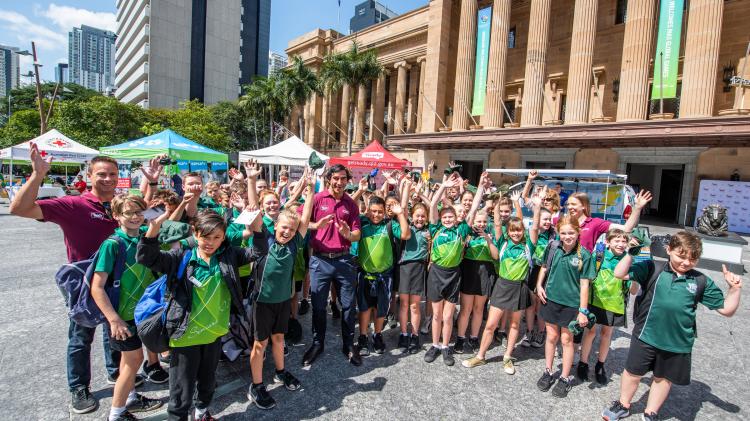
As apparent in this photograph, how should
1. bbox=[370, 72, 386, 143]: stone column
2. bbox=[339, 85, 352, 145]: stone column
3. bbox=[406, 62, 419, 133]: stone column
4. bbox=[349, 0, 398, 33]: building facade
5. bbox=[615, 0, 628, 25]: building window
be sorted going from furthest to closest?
bbox=[349, 0, 398, 33]: building facade
bbox=[339, 85, 352, 145]: stone column
bbox=[370, 72, 386, 143]: stone column
bbox=[406, 62, 419, 133]: stone column
bbox=[615, 0, 628, 25]: building window

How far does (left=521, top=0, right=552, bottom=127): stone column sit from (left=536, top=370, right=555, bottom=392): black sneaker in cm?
1955

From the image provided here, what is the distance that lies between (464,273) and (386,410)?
69.8 inches

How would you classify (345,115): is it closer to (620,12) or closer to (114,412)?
(620,12)

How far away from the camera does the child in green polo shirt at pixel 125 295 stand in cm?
258

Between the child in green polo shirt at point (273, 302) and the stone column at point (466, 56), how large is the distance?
22636mm

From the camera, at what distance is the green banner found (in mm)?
15992

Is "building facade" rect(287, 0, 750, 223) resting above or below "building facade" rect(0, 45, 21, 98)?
below

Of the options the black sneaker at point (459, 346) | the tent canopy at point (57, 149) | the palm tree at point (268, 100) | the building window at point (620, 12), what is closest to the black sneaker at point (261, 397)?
the black sneaker at point (459, 346)

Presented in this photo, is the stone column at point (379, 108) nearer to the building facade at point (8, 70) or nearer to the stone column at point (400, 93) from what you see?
the stone column at point (400, 93)

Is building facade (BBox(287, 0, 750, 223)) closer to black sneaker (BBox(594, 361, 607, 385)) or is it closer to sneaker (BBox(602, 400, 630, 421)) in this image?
black sneaker (BBox(594, 361, 607, 385))

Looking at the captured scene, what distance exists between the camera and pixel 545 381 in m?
3.57

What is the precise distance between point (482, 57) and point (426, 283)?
22349mm

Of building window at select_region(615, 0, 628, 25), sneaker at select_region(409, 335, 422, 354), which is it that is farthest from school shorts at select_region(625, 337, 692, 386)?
building window at select_region(615, 0, 628, 25)

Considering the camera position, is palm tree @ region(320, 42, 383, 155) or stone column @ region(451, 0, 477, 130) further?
palm tree @ region(320, 42, 383, 155)
